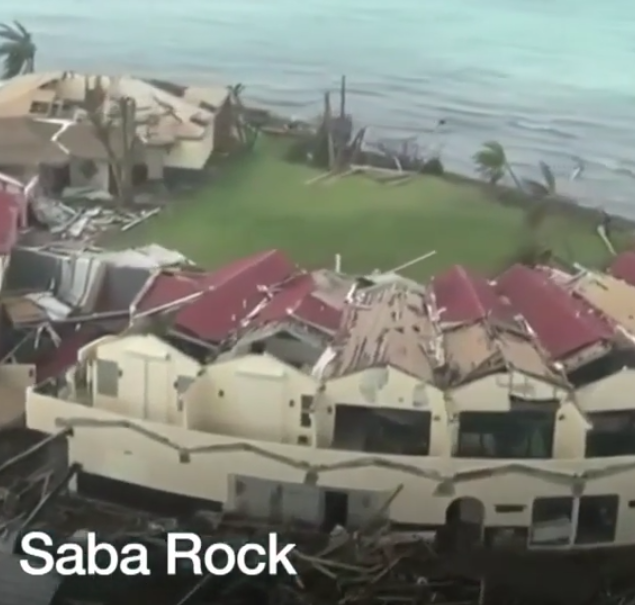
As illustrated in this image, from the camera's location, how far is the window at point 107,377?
4.33 feet

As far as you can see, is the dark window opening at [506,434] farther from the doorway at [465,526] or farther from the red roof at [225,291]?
the red roof at [225,291]

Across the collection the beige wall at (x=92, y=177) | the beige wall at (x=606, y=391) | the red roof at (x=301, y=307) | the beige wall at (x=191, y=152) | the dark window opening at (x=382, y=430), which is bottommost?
the dark window opening at (x=382, y=430)

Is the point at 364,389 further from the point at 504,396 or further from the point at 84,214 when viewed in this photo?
the point at 84,214

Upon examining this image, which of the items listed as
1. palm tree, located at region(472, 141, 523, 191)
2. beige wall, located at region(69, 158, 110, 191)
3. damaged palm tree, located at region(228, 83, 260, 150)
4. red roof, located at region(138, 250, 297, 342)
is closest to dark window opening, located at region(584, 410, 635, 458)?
palm tree, located at region(472, 141, 523, 191)

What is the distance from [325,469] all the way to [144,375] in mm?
234

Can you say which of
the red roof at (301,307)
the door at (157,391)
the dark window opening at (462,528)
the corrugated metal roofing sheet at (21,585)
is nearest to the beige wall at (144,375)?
the door at (157,391)

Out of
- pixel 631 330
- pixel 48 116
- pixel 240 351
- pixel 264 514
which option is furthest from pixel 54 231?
pixel 631 330

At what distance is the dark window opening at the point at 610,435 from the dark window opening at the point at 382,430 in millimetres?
184

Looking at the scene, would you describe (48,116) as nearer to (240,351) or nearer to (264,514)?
(240,351)

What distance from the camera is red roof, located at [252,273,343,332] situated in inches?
50.0

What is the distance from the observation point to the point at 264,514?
52.4 inches

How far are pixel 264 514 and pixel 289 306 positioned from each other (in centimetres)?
25

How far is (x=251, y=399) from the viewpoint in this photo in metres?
1.29

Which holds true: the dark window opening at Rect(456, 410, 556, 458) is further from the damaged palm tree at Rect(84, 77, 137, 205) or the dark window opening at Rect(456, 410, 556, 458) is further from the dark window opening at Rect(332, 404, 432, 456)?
the damaged palm tree at Rect(84, 77, 137, 205)
